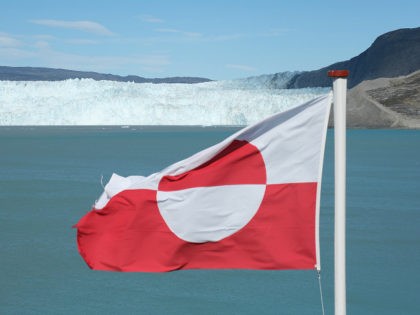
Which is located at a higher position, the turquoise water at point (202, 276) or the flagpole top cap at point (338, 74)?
the flagpole top cap at point (338, 74)

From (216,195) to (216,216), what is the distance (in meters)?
0.09

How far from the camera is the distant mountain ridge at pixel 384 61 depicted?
→ 78.1m

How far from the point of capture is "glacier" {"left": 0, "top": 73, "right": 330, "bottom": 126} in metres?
47.2

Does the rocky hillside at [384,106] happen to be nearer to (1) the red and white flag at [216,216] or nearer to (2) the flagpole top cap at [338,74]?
(1) the red and white flag at [216,216]

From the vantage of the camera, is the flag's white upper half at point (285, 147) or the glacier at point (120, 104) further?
the glacier at point (120, 104)

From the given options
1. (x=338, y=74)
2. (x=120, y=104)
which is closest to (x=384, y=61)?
(x=120, y=104)

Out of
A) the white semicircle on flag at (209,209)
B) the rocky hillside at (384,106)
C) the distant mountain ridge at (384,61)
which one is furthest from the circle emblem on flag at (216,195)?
the distant mountain ridge at (384,61)

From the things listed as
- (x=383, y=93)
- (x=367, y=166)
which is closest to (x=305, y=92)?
(x=383, y=93)

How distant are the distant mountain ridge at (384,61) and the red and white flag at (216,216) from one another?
72590 mm

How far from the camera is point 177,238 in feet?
11.4

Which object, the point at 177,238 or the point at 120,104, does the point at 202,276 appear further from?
the point at 120,104

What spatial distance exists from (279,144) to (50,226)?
8259mm

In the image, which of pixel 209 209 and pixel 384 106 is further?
pixel 384 106

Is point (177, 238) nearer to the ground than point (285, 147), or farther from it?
nearer to the ground
